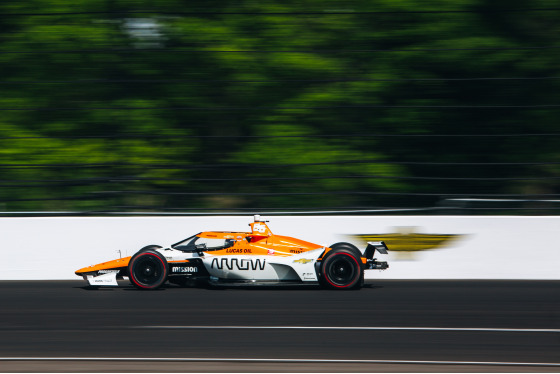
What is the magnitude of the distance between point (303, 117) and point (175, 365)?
7.32 metres

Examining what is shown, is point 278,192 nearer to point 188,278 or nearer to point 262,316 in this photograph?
point 188,278

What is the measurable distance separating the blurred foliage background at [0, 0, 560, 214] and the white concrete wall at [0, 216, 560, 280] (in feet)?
1.93

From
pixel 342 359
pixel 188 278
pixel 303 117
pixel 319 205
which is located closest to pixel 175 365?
pixel 342 359

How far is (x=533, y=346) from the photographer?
19.9ft

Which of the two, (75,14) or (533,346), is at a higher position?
(75,14)

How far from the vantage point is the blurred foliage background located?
Result: 11375 mm

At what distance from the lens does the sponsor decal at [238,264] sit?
9219 mm

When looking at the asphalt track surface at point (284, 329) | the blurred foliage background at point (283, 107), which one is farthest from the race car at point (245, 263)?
the blurred foliage background at point (283, 107)

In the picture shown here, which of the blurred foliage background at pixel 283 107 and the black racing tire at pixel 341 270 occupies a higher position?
the blurred foliage background at pixel 283 107

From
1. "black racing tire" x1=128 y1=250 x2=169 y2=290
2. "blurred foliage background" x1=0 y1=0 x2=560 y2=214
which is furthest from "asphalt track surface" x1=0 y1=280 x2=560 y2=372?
"blurred foliage background" x1=0 y1=0 x2=560 y2=214

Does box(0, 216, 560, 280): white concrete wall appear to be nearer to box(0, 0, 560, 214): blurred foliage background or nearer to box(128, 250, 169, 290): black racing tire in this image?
box(0, 0, 560, 214): blurred foliage background

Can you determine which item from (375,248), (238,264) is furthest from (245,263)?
(375,248)

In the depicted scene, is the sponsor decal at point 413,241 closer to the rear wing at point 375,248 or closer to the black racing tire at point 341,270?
the rear wing at point 375,248

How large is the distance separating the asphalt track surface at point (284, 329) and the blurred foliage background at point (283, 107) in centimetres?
214
